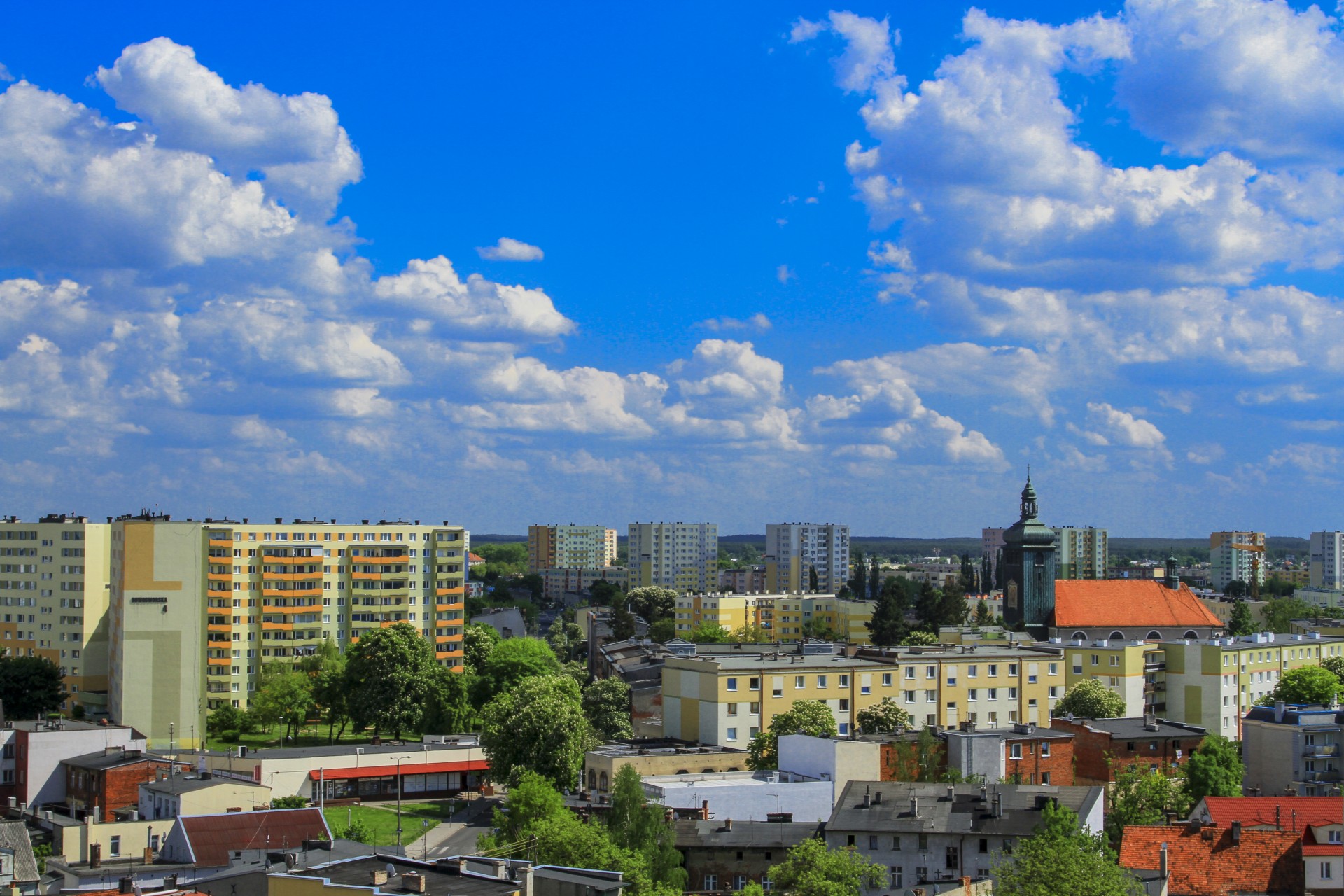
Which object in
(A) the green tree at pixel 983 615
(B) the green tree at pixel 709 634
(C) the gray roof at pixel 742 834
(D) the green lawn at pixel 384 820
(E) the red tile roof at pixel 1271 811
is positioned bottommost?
(D) the green lawn at pixel 384 820

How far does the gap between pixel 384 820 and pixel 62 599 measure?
156ft

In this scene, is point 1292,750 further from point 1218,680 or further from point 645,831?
point 645,831

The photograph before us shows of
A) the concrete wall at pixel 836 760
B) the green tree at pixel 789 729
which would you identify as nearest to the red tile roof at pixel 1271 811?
the concrete wall at pixel 836 760

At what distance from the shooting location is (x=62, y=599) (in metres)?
99.9

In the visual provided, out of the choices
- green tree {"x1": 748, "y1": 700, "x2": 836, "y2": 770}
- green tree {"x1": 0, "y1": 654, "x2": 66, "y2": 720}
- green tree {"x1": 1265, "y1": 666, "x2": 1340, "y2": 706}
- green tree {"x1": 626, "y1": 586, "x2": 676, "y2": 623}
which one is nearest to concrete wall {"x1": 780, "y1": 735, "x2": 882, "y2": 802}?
green tree {"x1": 748, "y1": 700, "x2": 836, "y2": 770}

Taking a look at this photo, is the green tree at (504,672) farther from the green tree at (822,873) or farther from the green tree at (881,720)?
the green tree at (822,873)

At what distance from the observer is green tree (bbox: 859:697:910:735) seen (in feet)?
232

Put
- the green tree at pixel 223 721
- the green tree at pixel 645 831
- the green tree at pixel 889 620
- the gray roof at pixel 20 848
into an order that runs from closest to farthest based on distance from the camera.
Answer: the gray roof at pixel 20 848, the green tree at pixel 645 831, the green tree at pixel 223 721, the green tree at pixel 889 620

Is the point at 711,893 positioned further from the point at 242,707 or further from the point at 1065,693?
the point at 242,707

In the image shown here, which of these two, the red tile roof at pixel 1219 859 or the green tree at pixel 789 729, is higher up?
the green tree at pixel 789 729

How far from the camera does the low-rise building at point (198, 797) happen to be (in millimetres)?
54562

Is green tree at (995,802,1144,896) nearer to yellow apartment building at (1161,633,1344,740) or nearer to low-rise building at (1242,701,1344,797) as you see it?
low-rise building at (1242,701,1344,797)

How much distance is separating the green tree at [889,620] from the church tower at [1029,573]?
14.2 meters

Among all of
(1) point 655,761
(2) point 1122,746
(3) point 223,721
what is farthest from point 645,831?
(3) point 223,721
